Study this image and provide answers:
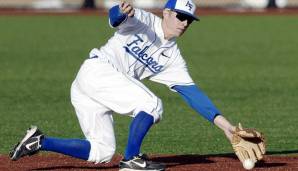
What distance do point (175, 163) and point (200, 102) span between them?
771 mm

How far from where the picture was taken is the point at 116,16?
305 inches

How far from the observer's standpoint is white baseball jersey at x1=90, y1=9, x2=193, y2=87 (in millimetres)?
8078

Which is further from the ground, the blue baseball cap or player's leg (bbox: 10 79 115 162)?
the blue baseball cap

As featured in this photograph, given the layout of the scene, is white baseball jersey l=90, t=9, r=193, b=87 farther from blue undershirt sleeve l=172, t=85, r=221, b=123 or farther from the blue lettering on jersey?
blue undershirt sleeve l=172, t=85, r=221, b=123

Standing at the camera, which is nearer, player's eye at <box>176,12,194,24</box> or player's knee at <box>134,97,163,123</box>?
player's knee at <box>134,97,163,123</box>

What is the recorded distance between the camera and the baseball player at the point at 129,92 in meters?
7.85

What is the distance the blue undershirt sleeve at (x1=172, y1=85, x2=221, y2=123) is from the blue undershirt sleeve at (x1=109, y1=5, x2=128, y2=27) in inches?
38.6

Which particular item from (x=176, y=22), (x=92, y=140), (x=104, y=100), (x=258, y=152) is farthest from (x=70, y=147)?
(x=258, y=152)

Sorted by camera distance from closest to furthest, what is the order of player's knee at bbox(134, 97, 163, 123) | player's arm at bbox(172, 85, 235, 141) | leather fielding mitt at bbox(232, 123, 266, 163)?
player's knee at bbox(134, 97, 163, 123) → leather fielding mitt at bbox(232, 123, 266, 163) → player's arm at bbox(172, 85, 235, 141)

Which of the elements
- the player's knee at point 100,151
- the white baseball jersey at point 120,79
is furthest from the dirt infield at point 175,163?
the white baseball jersey at point 120,79

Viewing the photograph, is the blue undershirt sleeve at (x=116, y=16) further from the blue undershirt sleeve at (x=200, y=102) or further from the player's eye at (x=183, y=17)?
the blue undershirt sleeve at (x=200, y=102)

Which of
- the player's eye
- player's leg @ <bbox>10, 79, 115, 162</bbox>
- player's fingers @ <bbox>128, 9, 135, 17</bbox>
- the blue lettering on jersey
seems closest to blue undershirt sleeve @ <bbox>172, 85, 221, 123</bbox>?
the blue lettering on jersey

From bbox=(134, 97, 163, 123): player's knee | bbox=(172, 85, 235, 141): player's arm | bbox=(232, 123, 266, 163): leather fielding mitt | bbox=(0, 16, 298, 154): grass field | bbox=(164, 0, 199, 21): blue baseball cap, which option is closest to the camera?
bbox=(134, 97, 163, 123): player's knee

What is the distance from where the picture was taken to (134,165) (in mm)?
7871
